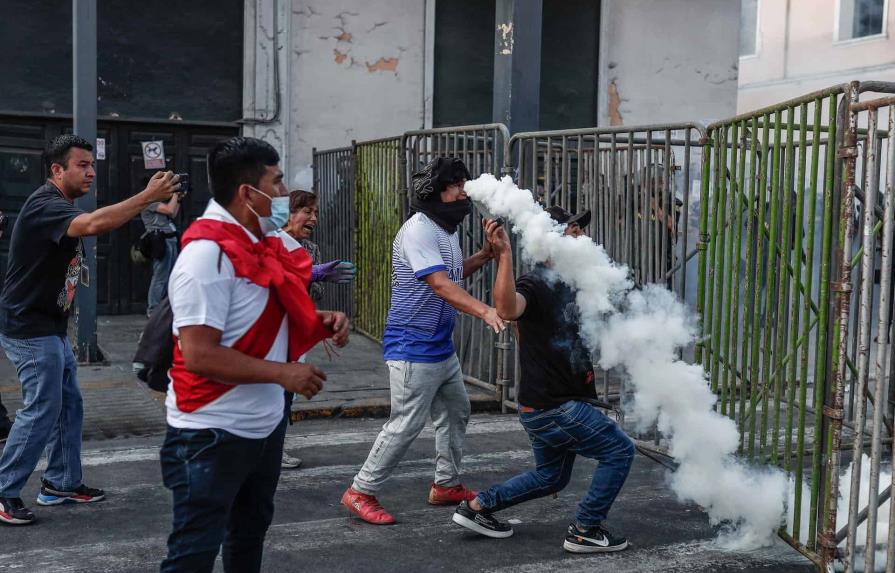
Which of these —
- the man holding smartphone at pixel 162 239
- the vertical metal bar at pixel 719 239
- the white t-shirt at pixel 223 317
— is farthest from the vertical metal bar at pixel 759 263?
the man holding smartphone at pixel 162 239

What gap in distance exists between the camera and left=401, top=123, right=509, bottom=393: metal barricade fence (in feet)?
29.0

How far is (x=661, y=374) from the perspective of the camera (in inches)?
214

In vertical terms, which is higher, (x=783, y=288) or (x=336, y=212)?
(x=336, y=212)

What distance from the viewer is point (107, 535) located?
5.41 meters

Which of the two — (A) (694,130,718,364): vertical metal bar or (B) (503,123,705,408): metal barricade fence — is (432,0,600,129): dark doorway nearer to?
(B) (503,123,705,408): metal barricade fence

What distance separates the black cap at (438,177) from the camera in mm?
5660

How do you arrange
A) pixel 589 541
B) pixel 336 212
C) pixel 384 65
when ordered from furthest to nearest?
1. pixel 384 65
2. pixel 336 212
3. pixel 589 541

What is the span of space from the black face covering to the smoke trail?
275mm


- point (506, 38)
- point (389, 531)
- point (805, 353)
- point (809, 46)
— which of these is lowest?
point (389, 531)

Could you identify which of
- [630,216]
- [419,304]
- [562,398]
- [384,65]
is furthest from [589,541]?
[384,65]

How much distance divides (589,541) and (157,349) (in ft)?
8.59

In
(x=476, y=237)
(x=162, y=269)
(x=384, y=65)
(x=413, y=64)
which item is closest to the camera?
(x=476, y=237)

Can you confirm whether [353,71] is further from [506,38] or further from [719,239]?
[719,239]

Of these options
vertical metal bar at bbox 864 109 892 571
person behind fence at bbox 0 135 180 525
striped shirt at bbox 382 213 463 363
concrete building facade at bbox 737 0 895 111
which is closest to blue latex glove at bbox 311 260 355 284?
striped shirt at bbox 382 213 463 363
